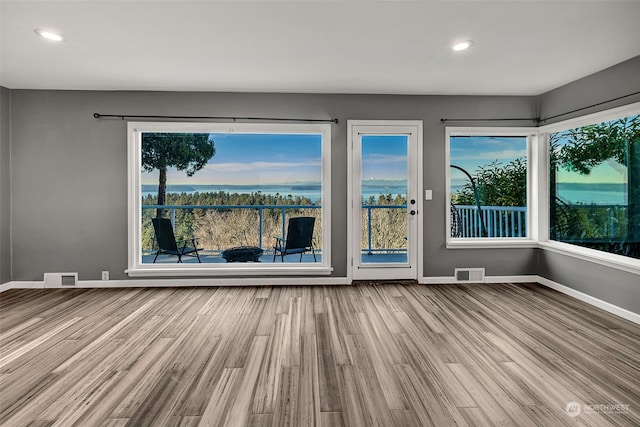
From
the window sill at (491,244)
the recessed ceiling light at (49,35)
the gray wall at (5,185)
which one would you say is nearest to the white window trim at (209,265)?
the gray wall at (5,185)

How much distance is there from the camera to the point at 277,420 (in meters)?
1.86

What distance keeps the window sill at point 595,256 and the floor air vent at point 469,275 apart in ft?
2.81

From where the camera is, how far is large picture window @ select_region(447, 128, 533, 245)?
15.8ft

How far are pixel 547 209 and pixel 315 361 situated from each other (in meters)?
3.78

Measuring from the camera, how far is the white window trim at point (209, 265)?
446 centimetres

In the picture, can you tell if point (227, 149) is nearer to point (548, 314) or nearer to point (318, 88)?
point (318, 88)

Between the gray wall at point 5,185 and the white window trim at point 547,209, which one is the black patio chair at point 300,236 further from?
the gray wall at point 5,185

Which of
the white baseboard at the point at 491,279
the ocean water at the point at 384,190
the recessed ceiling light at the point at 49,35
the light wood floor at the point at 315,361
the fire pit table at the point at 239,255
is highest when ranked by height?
the recessed ceiling light at the point at 49,35

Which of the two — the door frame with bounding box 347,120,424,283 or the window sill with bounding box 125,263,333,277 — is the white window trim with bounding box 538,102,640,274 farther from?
the window sill with bounding box 125,263,333,277

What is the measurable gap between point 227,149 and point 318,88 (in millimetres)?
2320

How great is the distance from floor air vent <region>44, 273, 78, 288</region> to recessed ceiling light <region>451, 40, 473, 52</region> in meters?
4.97

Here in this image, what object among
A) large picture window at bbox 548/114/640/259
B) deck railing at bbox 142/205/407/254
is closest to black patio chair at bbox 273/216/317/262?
deck railing at bbox 142/205/407/254

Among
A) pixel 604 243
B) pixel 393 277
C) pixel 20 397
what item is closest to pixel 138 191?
pixel 20 397

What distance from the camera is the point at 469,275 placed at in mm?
4668
